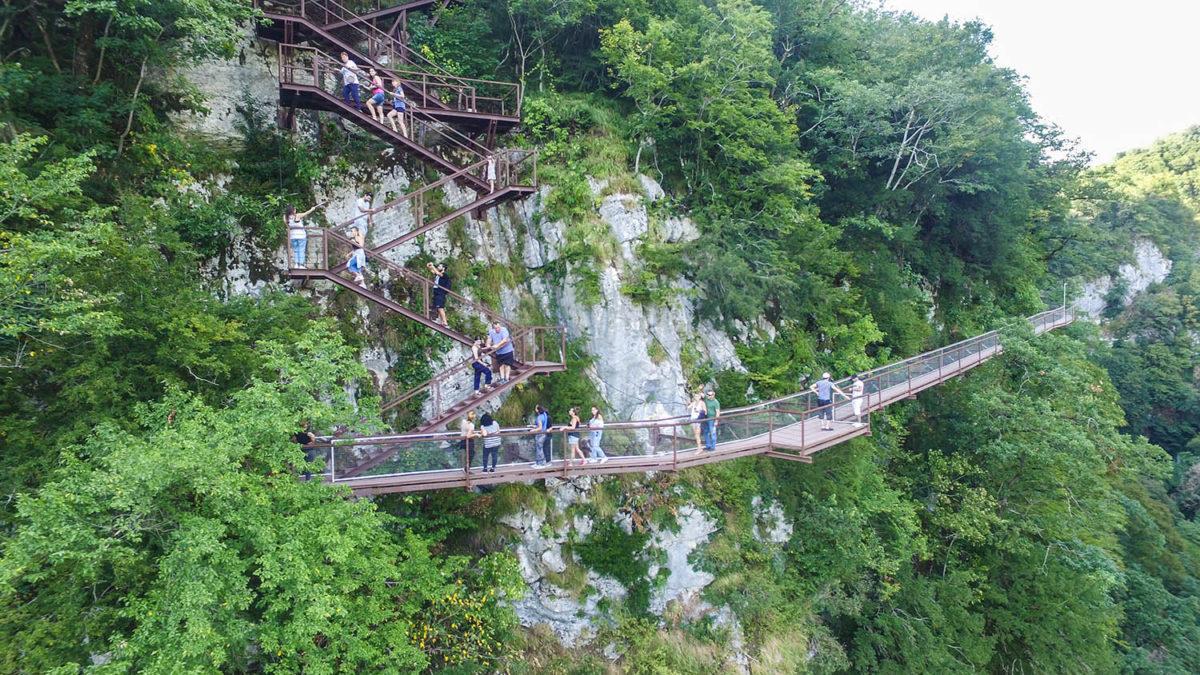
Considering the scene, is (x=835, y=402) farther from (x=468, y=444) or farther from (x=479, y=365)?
(x=468, y=444)

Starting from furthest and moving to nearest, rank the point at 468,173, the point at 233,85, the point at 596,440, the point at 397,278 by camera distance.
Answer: the point at 397,278 < the point at 468,173 < the point at 233,85 < the point at 596,440

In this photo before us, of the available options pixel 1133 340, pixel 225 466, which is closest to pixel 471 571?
pixel 225 466

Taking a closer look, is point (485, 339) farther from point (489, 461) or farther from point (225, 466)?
point (225, 466)

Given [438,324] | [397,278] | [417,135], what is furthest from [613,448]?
[417,135]

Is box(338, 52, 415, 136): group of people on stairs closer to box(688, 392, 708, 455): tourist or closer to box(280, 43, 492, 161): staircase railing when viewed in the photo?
box(280, 43, 492, 161): staircase railing

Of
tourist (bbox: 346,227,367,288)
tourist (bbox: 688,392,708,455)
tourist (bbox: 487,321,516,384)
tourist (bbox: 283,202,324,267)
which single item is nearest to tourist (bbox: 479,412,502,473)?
tourist (bbox: 487,321,516,384)

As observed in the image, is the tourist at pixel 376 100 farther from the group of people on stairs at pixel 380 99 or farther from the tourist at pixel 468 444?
the tourist at pixel 468 444
